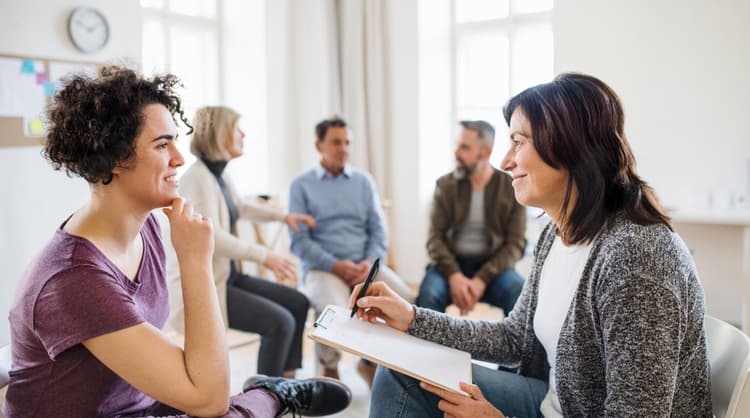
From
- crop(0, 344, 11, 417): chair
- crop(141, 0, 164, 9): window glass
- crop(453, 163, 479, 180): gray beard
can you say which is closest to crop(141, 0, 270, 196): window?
crop(141, 0, 164, 9): window glass

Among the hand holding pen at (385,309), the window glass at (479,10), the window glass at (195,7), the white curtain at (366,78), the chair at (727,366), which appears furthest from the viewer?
the white curtain at (366,78)

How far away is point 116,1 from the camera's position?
3123 millimetres

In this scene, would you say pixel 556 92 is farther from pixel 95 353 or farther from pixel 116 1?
pixel 116 1

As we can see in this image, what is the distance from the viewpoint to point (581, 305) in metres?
1.16

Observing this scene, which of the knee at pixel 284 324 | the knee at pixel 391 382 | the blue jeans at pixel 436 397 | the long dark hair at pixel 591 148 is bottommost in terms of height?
the knee at pixel 284 324

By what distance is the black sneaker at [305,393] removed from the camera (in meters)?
1.44

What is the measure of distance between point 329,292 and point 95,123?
1666mm

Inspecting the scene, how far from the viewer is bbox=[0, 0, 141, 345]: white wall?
2712 mm

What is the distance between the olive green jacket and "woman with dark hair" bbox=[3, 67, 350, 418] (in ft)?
4.78

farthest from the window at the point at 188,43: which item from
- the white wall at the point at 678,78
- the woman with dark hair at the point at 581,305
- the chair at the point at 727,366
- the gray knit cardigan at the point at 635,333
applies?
the chair at the point at 727,366

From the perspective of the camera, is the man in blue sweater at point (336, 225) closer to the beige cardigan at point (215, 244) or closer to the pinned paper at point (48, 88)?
the beige cardigan at point (215, 244)

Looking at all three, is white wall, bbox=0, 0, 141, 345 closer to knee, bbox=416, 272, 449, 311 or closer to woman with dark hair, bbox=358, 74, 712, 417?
knee, bbox=416, 272, 449, 311

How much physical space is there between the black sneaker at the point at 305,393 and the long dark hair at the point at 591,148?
2.50 feet

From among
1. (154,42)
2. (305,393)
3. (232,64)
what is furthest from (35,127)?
(305,393)
